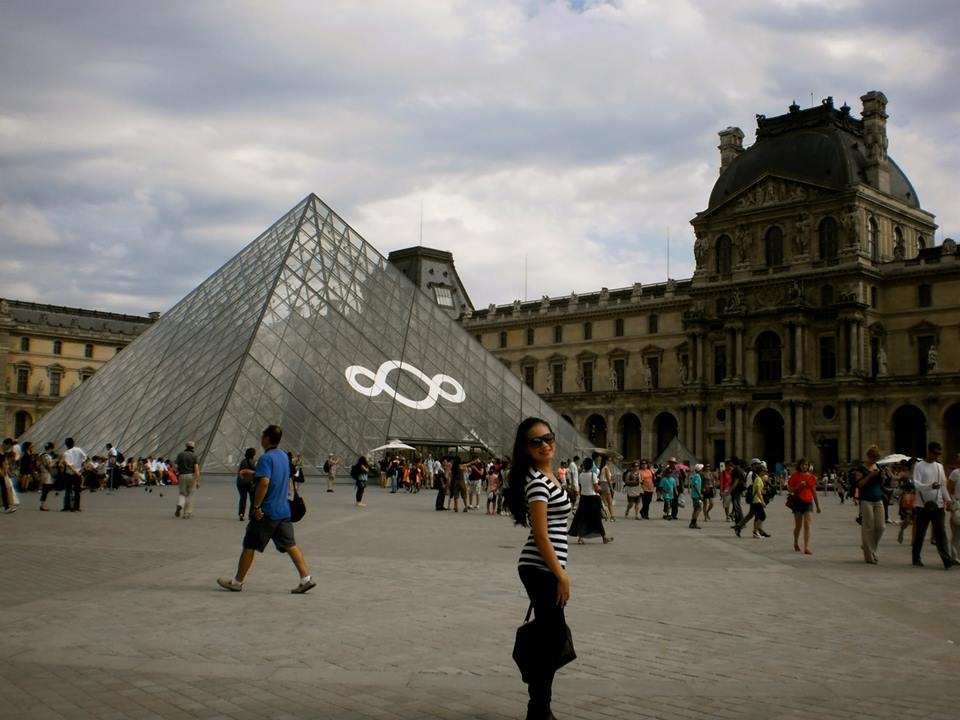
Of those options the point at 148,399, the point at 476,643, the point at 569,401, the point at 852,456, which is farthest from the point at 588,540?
the point at 569,401

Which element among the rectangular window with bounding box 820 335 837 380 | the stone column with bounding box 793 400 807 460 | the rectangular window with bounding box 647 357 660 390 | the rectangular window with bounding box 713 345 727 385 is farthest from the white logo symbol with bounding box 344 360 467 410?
the rectangular window with bounding box 647 357 660 390

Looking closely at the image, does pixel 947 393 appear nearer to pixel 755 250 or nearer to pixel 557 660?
pixel 755 250

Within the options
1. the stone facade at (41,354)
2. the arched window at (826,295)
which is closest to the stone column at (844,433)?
the arched window at (826,295)

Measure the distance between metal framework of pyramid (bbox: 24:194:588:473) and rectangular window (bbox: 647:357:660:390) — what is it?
27978mm

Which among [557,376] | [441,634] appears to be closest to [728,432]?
[557,376]

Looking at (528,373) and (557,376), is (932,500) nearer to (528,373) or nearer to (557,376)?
(557,376)

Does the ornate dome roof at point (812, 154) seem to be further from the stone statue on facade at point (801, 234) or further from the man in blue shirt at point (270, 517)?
the man in blue shirt at point (270, 517)

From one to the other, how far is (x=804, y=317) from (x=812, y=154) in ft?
33.8

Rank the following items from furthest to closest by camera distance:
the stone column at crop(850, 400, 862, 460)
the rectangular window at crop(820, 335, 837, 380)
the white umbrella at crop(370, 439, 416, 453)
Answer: the rectangular window at crop(820, 335, 837, 380) < the stone column at crop(850, 400, 862, 460) < the white umbrella at crop(370, 439, 416, 453)

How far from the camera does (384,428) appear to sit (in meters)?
33.4

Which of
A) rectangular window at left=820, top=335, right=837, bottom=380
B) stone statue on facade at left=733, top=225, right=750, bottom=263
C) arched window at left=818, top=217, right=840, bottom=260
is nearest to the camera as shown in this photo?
rectangular window at left=820, top=335, right=837, bottom=380

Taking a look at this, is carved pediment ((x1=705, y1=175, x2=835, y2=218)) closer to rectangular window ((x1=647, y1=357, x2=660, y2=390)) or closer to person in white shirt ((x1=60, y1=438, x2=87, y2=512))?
rectangular window ((x1=647, y1=357, x2=660, y2=390))

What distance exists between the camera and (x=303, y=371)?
32.8m

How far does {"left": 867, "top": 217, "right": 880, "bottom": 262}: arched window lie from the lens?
57438 millimetres
